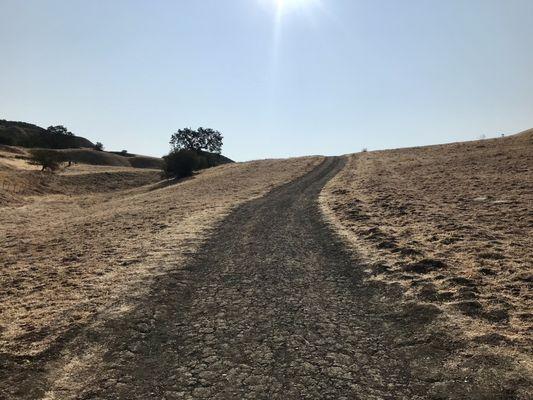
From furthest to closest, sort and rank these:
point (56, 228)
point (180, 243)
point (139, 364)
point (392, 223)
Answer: point (56, 228) < point (392, 223) < point (180, 243) < point (139, 364)

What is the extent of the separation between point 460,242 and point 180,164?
46.2m

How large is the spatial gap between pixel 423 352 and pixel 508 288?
325 centimetres

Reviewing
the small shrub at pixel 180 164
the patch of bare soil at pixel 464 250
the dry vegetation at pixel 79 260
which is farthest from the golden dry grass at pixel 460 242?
the small shrub at pixel 180 164

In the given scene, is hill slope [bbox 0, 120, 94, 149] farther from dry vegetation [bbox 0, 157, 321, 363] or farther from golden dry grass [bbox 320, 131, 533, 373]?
golden dry grass [bbox 320, 131, 533, 373]

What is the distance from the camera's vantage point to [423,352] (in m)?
6.59

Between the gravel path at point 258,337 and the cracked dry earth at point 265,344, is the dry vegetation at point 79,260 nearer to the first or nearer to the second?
the cracked dry earth at point 265,344

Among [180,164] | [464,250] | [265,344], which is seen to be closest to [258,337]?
[265,344]

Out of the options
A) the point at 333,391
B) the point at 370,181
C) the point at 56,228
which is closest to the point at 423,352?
the point at 333,391

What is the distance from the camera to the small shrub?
55.2 m

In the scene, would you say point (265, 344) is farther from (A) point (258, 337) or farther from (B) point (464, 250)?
(B) point (464, 250)

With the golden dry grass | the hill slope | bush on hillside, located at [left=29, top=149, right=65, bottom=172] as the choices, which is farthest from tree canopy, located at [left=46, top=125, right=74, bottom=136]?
the golden dry grass

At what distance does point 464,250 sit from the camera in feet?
38.2

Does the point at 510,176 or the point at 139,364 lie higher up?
the point at 510,176

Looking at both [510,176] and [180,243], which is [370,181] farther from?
[180,243]
